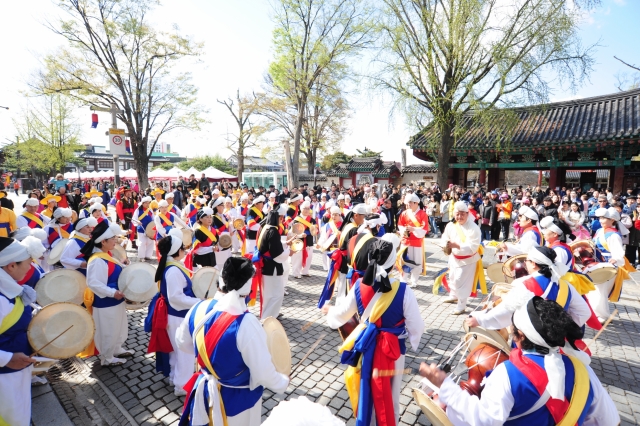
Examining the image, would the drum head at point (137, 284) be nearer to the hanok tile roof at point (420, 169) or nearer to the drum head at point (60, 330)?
the drum head at point (60, 330)

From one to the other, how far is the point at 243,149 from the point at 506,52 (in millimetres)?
20130

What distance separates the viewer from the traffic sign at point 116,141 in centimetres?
1345

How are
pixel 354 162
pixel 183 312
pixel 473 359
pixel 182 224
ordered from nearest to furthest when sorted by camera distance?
pixel 473 359 → pixel 183 312 → pixel 182 224 → pixel 354 162

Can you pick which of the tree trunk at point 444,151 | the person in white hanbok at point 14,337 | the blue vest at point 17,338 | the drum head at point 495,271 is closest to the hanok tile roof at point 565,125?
the tree trunk at point 444,151

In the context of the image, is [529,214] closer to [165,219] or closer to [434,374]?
[434,374]

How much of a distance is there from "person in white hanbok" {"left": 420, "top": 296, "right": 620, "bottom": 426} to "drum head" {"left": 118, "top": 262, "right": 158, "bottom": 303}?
3.35 meters

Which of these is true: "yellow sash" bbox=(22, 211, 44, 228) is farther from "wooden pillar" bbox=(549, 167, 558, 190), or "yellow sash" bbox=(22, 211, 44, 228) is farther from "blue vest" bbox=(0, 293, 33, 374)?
"wooden pillar" bbox=(549, 167, 558, 190)

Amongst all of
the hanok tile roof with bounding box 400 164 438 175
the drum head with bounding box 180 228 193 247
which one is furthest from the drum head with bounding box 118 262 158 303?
the hanok tile roof with bounding box 400 164 438 175

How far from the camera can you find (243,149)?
2708cm

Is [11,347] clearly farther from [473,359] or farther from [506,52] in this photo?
[506,52]

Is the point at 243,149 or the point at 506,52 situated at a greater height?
the point at 506,52

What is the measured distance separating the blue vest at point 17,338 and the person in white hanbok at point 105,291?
91 cm

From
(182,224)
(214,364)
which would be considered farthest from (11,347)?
(182,224)

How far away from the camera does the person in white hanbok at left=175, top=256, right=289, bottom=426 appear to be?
206cm
